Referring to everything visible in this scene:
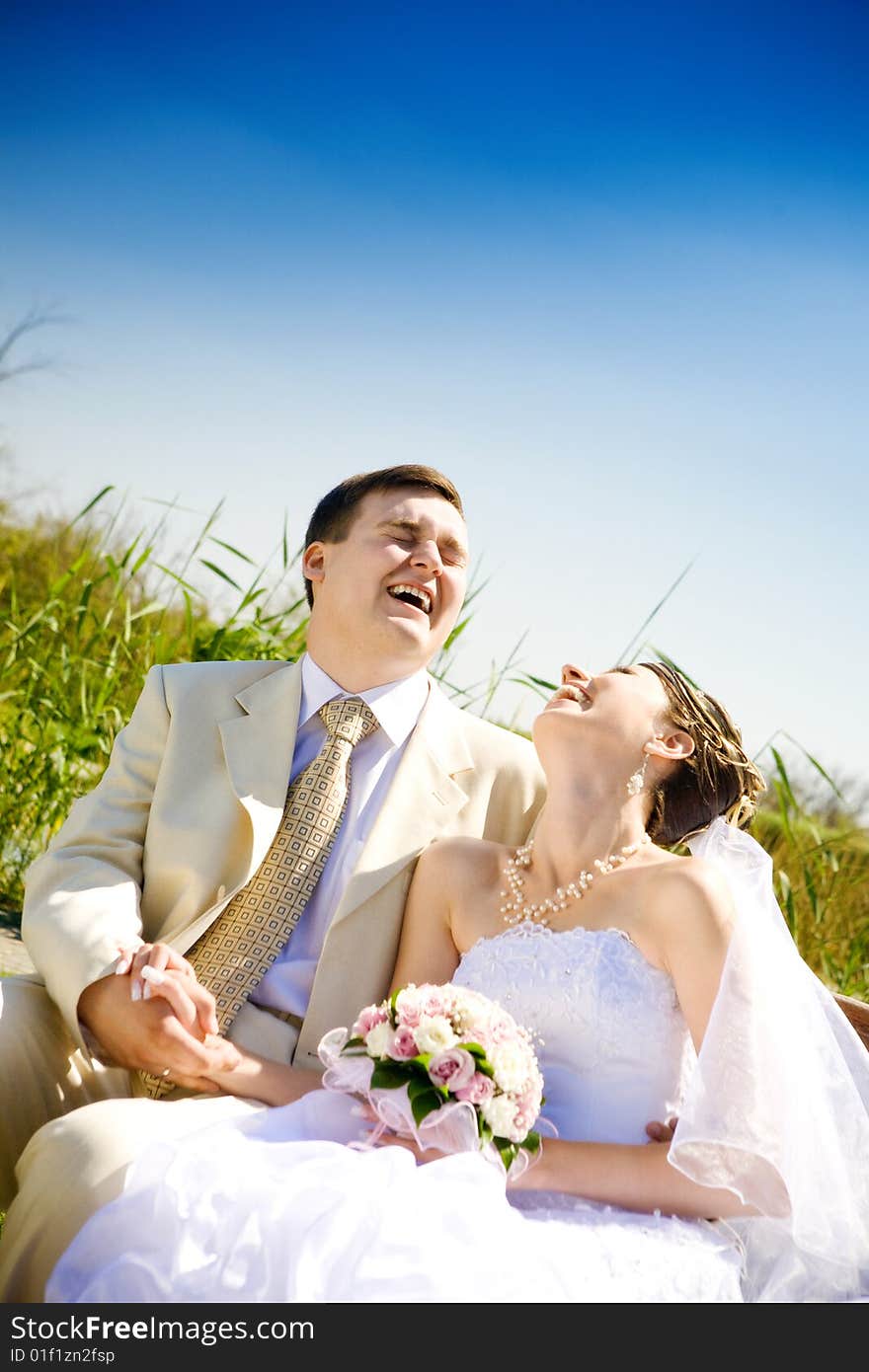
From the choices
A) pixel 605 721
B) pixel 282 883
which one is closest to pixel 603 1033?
pixel 605 721

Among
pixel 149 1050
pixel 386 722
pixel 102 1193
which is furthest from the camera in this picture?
pixel 386 722

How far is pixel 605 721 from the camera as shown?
9.90ft

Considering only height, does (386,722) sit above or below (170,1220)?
above

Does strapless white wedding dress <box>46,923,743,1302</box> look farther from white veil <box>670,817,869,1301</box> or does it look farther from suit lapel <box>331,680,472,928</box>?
suit lapel <box>331,680,472,928</box>

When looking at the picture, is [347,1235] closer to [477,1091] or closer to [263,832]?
[477,1091]

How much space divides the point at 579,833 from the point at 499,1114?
2.95 ft

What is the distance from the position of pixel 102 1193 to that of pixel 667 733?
5.57ft

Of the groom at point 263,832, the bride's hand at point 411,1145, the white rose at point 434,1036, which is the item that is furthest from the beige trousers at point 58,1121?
the white rose at point 434,1036

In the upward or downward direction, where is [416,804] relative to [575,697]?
downward

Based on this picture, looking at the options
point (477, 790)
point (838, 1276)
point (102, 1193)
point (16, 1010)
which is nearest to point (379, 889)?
point (477, 790)

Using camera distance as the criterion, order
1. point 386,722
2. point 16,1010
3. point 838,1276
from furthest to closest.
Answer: point 386,722
point 16,1010
point 838,1276
